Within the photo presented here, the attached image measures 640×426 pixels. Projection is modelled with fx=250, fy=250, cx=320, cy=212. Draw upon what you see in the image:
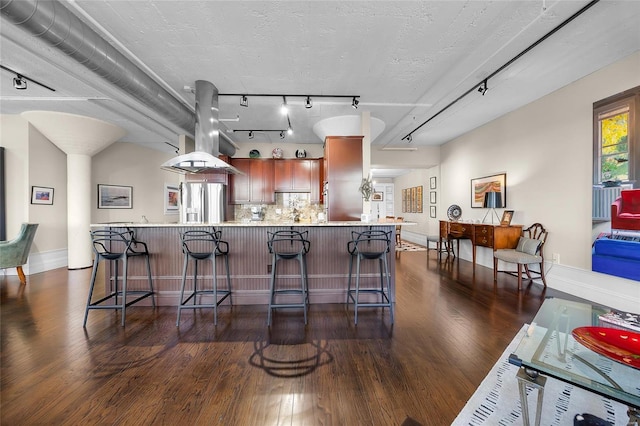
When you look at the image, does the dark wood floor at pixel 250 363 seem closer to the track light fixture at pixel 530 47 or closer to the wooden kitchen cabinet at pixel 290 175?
the track light fixture at pixel 530 47

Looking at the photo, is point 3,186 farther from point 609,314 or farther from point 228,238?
point 609,314

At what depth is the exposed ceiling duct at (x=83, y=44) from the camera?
181cm

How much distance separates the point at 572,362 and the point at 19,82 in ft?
18.9

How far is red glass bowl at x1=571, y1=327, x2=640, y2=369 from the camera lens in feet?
3.93

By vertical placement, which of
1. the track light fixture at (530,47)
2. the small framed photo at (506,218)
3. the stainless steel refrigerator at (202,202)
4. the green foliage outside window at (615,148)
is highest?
the track light fixture at (530,47)

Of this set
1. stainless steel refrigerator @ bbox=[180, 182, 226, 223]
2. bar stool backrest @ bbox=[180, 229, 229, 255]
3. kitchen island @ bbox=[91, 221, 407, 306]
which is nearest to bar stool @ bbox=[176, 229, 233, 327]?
bar stool backrest @ bbox=[180, 229, 229, 255]

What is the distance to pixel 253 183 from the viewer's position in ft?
19.5

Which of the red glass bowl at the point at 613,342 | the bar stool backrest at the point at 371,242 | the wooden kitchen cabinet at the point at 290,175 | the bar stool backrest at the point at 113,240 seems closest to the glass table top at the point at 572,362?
the red glass bowl at the point at 613,342

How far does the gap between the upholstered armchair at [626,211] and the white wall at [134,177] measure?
8943 millimetres

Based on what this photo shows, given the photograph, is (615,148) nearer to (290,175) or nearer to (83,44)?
(290,175)

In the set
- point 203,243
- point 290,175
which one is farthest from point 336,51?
point 290,175

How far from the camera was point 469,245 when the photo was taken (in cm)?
569

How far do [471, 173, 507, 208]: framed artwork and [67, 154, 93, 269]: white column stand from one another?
8228 millimetres

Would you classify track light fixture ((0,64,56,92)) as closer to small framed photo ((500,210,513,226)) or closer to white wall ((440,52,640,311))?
white wall ((440,52,640,311))
